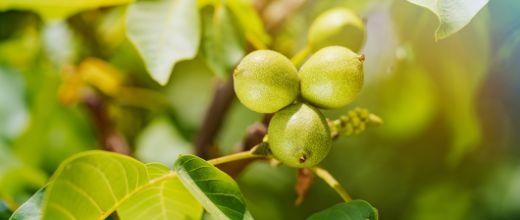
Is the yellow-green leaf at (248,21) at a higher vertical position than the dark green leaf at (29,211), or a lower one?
higher

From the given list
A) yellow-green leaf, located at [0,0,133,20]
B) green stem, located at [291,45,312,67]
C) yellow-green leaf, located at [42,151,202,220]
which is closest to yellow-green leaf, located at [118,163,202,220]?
yellow-green leaf, located at [42,151,202,220]

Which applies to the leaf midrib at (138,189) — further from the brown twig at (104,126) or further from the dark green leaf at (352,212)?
the brown twig at (104,126)

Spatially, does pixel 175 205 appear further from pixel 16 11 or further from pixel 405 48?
pixel 16 11

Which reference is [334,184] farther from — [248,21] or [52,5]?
[52,5]

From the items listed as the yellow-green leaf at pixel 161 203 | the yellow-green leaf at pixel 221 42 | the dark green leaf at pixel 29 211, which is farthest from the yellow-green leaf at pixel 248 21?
the dark green leaf at pixel 29 211

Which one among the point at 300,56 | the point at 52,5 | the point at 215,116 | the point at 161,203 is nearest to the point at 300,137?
the point at 161,203

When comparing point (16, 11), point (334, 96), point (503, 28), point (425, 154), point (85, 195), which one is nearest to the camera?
point (85, 195)

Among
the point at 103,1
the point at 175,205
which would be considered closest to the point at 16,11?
the point at 103,1
